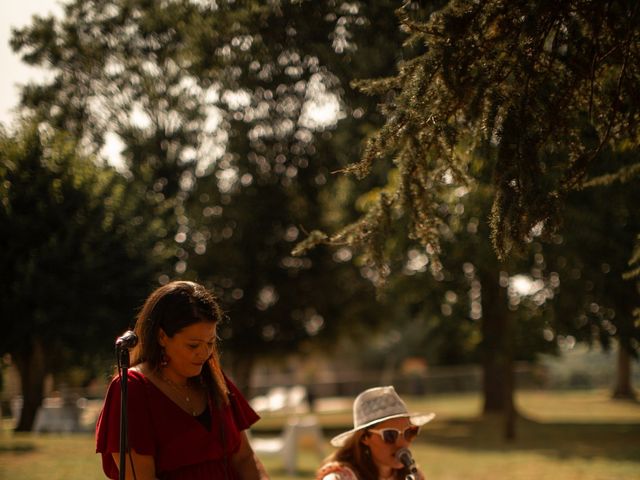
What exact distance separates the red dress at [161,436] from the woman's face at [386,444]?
1.42 metres

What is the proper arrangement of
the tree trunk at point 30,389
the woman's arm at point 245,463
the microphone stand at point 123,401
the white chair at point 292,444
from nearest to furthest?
the microphone stand at point 123,401 → the woman's arm at point 245,463 → the white chair at point 292,444 → the tree trunk at point 30,389

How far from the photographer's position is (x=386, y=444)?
5098 millimetres

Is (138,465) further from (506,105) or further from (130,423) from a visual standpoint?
(506,105)

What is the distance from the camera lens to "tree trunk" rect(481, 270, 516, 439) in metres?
21.2

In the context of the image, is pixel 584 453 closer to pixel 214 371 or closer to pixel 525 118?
pixel 525 118

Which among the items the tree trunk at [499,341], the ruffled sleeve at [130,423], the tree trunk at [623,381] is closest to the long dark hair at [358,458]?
the ruffled sleeve at [130,423]

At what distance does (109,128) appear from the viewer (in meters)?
25.6

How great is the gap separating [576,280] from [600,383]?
33.5m

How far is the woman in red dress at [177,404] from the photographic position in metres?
3.72

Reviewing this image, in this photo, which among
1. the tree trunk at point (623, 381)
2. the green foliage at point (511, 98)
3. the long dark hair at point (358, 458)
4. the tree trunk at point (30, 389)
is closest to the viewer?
the long dark hair at point (358, 458)

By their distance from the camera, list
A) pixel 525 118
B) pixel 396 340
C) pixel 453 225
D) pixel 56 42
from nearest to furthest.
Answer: pixel 525 118 → pixel 453 225 → pixel 56 42 → pixel 396 340

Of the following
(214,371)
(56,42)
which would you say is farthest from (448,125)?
(56,42)

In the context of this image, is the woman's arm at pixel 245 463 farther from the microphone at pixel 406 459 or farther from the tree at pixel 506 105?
the tree at pixel 506 105

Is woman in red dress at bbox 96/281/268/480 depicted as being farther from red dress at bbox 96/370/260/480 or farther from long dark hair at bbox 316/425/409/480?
long dark hair at bbox 316/425/409/480
